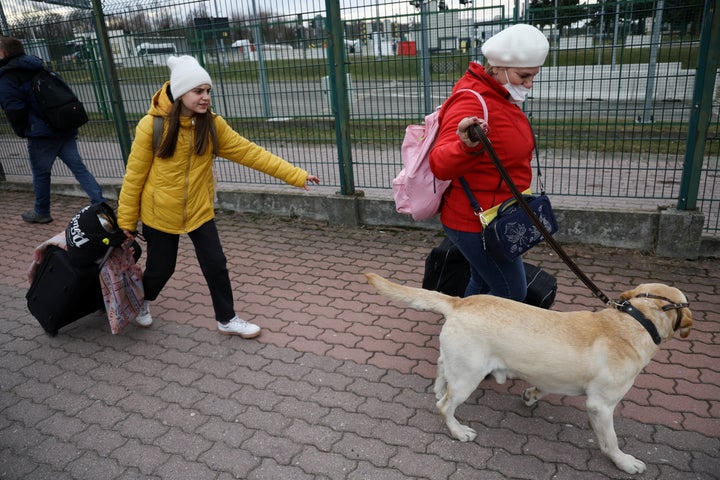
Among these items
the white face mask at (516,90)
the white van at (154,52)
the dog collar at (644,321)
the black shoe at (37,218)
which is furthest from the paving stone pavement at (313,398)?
the white van at (154,52)

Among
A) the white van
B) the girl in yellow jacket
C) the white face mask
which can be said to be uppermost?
the white van

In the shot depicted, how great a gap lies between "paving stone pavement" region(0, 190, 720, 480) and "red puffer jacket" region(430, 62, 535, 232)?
4.03 feet

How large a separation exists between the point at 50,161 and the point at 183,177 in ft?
13.1

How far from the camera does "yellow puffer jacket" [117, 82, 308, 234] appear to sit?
11.8 ft

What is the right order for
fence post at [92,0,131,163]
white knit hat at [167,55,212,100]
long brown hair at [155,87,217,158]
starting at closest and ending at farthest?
white knit hat at [167,55,212,100], long brown hair at [155,87,217,158], fence post at [92,0,131,163]

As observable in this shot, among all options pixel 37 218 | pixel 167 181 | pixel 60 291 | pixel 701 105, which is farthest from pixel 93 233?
pixel 701 105

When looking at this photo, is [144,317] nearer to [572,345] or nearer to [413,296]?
[413,296]

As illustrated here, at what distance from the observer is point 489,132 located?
8.99 ft

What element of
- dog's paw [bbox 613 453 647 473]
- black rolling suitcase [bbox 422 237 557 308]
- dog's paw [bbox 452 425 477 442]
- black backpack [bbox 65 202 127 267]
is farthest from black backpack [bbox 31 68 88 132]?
dog's paw [bbox 613 453 647 473]

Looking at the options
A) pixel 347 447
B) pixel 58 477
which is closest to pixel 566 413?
pixel 347 447

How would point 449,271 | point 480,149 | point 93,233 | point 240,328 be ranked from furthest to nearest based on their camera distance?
point 240,328 < point 449,271 < point 93,233 < point 480,149

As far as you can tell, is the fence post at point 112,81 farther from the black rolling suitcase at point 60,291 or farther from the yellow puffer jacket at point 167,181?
the yellow puffer jacket at point 167,181

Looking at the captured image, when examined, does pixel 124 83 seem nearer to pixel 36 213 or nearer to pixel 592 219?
pixel 36 213

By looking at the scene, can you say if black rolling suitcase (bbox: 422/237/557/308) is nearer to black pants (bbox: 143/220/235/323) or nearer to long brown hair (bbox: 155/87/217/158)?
black pants (bbox: 143/220/235/323)
